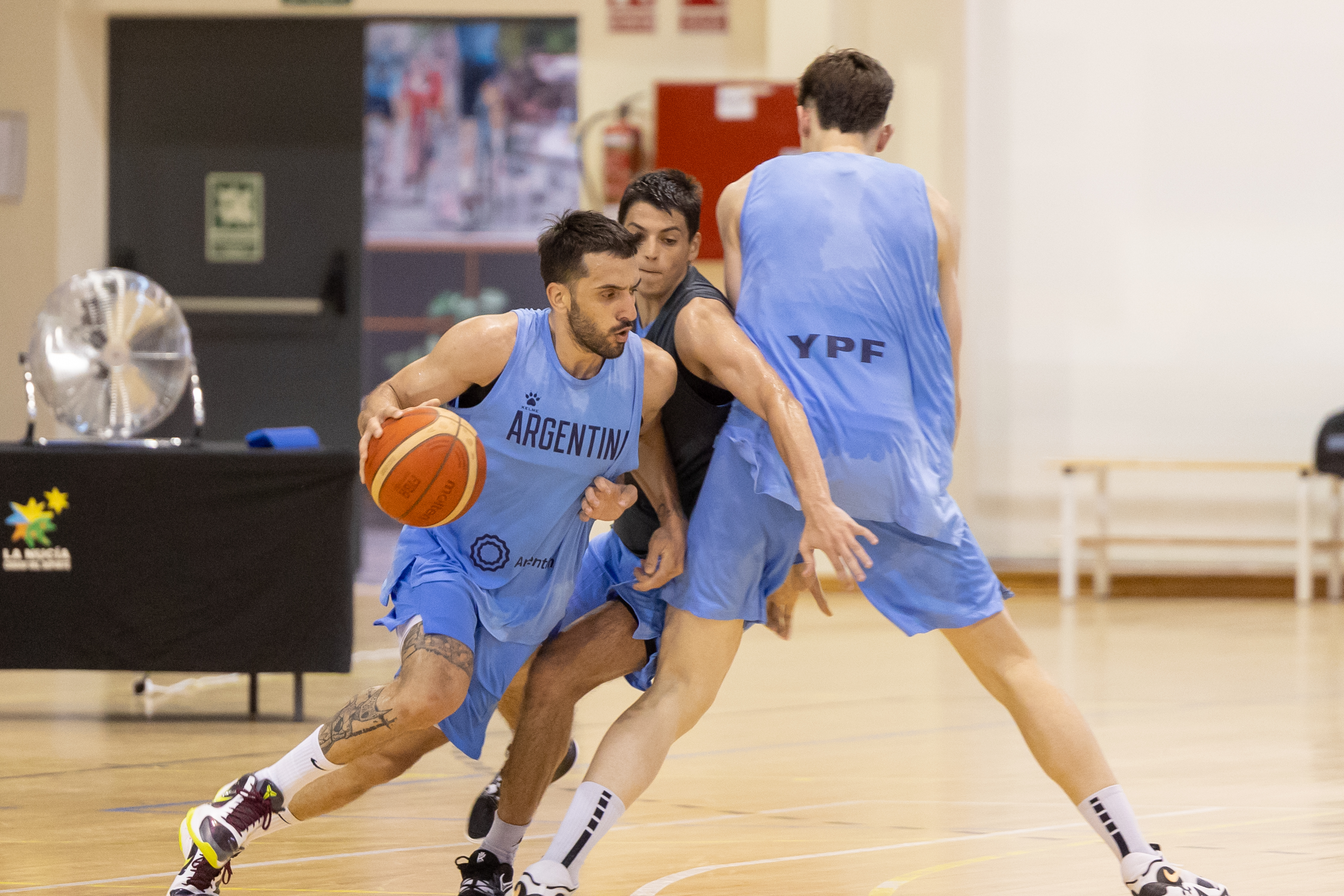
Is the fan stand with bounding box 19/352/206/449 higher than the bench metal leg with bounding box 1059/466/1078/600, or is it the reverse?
the fan stand with bounding box 19/352/206/449

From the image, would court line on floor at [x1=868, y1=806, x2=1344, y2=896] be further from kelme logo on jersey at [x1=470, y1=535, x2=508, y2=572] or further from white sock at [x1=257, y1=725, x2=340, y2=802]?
white sock at [x1=257, y1=725, x2=340, y2=802]

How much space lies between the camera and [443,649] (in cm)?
311

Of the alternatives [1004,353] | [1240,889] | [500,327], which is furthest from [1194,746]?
[1004,353]

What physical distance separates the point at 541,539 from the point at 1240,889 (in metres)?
1.60

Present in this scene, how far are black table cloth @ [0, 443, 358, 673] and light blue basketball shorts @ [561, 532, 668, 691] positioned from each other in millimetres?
1735

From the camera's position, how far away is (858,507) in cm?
311

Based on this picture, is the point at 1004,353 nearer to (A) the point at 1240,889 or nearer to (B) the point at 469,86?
(B) the point at 469,86

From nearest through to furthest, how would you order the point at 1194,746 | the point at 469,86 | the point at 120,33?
the point at 1194,746, the point at 120,33, the point at 469,86

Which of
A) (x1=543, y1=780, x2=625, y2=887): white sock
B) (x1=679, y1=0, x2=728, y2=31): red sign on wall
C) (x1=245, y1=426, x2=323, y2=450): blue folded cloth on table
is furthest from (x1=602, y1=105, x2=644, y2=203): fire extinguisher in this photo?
(x1=543, y1=780, x2=625, y2=887): white sock

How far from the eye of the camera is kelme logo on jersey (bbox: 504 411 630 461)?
10.4 feet

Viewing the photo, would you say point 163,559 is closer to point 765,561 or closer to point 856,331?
point 765,561

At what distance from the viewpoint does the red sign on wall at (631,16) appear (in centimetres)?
963

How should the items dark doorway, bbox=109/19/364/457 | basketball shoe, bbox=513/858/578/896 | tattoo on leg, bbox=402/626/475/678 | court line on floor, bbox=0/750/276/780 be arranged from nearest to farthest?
basketball shoe, bbox=513/858/578/896 → tattoo on leg, bbox=402/626/475/678 → court line on floor, bbox=0/750/276/780 → dark doorway, bbox=109/19/364/457

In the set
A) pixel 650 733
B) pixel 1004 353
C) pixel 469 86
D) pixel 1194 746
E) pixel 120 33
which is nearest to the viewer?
pixel 650 733
